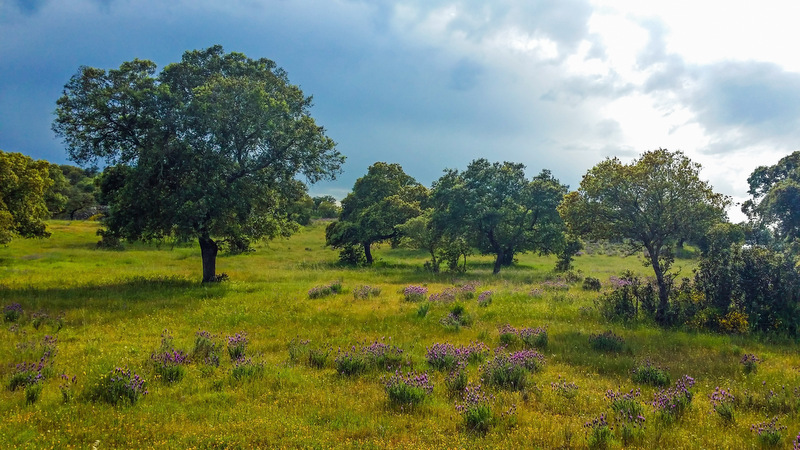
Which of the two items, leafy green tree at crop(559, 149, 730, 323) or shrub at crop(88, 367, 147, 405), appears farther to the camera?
leafy green tree at crop(559, 149, 730, 323)

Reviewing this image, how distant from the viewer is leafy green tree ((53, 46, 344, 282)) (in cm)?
1939

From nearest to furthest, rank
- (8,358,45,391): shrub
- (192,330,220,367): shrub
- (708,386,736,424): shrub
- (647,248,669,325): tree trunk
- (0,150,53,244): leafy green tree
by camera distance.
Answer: (708,386,736,424): shrub < (8,358,45,391): shrub < (192,330,220,367): shrub < (647,248,669,325): tree trunk < (0,150,53,244): leafy green tree

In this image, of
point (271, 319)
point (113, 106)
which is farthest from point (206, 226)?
point (271, 319)

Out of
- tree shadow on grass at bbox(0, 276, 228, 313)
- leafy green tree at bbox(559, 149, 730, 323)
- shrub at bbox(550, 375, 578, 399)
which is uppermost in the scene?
leafy green tree at bbox(559, 149, 730, 323)

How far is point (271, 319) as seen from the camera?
44.4 ft

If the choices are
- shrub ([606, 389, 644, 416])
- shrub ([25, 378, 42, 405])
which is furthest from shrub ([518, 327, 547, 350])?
shrub ([25, 378, 42, 405])

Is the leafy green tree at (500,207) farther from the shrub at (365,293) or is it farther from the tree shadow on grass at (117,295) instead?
the tree shadow on grass at (117,295)

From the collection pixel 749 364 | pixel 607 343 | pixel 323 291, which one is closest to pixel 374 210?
pixel 323 291

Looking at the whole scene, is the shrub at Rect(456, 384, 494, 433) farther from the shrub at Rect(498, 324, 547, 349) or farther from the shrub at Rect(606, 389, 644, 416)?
the shrub at Rect(498, 324, 547, 349)

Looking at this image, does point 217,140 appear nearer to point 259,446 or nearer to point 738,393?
point 259,446

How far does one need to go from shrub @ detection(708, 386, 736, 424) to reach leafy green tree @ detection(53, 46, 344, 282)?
19492 millimetres

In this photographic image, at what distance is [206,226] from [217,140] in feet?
15.1

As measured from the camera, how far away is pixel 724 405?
6.54 m

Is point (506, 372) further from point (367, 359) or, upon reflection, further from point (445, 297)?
point (445, 297)
